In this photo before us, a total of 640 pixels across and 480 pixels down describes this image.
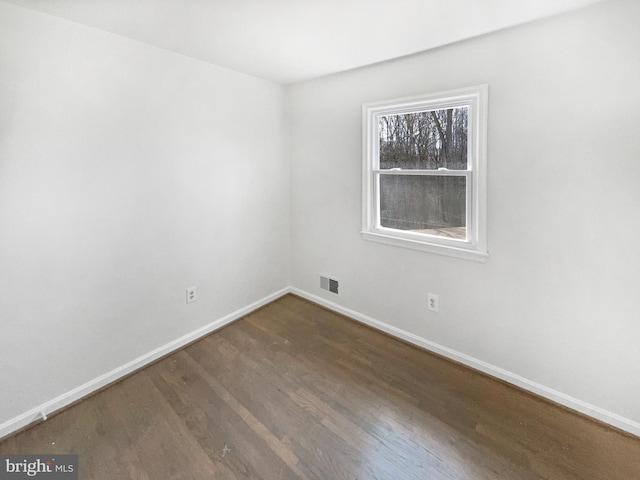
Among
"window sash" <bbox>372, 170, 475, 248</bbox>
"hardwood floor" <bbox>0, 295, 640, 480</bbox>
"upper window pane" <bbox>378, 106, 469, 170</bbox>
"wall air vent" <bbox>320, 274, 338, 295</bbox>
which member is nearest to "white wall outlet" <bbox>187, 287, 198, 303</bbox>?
"hardwood floor" <bbox>0, 295, 640, 480</bbox>

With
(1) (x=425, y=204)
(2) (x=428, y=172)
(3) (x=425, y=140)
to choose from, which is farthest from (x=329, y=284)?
(3) (x=425, y=140)

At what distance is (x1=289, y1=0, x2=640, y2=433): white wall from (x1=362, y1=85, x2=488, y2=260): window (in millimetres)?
84

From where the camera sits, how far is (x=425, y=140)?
2381 mm

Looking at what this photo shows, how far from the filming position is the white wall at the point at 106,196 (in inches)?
65.8

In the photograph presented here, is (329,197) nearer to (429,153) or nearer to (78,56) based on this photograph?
(429,153)

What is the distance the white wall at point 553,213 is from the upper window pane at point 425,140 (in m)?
0.20

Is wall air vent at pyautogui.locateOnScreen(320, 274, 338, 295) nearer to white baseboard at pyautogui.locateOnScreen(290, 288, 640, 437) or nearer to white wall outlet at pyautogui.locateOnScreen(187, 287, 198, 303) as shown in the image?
white baseboard at pyautogui.locateOnScreen(290, 288, 640, 437)

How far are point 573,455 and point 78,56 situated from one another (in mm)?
3468

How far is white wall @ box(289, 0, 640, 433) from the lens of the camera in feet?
5.29

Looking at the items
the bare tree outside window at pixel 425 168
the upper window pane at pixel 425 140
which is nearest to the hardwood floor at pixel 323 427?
the bare tree outside window at pixel 425 168

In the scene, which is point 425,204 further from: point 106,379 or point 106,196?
point 106,379

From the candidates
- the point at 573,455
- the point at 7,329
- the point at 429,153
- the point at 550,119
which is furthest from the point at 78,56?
the point at 573,455

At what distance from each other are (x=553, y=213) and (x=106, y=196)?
2.78m

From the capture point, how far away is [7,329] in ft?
5.52
